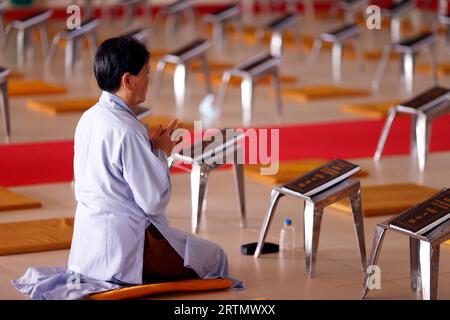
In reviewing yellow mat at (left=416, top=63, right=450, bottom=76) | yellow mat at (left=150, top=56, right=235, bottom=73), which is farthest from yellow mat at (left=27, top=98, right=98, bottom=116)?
yellow mat at (left=416, top=63, right=450, bottom=76)

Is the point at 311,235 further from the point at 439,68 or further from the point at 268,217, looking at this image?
the point at 439,68

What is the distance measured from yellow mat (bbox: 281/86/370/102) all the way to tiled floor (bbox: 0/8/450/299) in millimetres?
152

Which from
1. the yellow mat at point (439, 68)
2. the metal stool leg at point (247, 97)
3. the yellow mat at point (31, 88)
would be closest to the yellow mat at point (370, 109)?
the metal stool leg at point (247, 97)

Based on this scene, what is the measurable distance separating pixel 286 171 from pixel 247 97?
2.28 metres

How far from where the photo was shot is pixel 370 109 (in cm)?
1057

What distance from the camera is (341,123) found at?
1016cm

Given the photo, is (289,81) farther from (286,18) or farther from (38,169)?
(38,169)

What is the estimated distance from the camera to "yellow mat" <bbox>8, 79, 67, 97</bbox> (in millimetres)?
11492

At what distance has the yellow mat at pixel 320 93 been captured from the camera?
1152cm

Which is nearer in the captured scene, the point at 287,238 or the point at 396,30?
the point at 287,238

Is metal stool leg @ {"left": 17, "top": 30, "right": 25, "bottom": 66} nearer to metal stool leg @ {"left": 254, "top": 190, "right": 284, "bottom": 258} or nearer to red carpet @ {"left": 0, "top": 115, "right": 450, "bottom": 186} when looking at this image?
red carpet @ {"left": 0, "top": 115, "right": 450, "bottom": 186}

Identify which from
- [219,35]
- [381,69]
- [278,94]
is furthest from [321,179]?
[219,35]

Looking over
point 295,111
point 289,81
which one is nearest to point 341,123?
point 295,111

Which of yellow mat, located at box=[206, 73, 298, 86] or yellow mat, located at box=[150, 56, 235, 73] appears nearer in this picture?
yellow mat, located at box=[206, 73, 298, 86]
